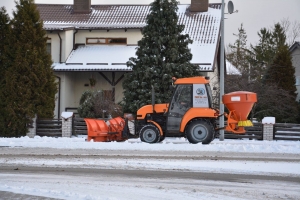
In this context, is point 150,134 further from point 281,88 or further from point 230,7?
point 281,88

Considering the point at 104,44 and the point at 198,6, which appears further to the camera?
the point at 198,6

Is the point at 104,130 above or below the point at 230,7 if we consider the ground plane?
below

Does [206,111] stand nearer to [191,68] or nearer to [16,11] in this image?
[191,68]

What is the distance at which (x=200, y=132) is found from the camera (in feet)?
74.2

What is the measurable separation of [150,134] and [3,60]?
9.42m

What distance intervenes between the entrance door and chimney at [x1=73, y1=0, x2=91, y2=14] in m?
24.5

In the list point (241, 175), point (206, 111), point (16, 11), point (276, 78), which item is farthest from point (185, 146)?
point (276, 78)

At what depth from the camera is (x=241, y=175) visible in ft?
42.8

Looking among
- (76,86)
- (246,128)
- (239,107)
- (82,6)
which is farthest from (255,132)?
(82,6)

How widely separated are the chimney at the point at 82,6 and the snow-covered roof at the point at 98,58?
4.56m

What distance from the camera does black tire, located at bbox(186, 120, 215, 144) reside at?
74.0 ft

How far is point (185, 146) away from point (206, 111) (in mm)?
2195

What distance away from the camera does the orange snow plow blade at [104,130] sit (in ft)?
79.2

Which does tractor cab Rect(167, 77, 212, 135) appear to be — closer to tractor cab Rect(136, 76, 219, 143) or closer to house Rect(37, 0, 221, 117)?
tractor cab Rect(136, 76, 219, 143)
